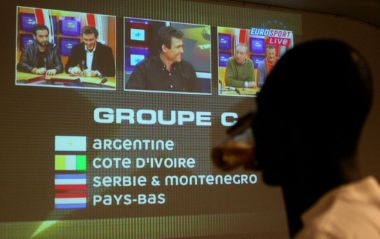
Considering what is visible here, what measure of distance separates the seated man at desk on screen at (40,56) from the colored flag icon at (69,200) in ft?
2.32

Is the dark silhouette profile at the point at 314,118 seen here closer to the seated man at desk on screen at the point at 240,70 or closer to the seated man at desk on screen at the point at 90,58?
the seated man at desk on screen at the point at 90,58

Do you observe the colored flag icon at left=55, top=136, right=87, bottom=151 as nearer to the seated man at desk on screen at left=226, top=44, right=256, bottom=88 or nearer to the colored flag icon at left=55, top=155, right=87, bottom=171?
the colored flag icon at left=55, top=155, right=87, bottom=171

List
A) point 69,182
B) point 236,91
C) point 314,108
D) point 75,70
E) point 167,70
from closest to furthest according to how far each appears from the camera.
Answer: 1. point 314,108
2. point 69,182
3. point 75,70
4. point 167,70
5. point 236,91

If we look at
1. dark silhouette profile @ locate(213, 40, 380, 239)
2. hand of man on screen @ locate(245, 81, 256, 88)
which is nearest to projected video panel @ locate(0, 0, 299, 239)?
hand of man on screen @ locate(245, 81, 256, 88)

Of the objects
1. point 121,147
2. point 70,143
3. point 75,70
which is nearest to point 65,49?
point 75,70

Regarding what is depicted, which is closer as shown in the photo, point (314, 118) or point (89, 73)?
point (314, 118)

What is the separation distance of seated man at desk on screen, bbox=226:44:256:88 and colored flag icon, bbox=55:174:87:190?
3.79 feet

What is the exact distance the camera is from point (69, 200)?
3039mm

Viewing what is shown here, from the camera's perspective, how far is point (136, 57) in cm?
332

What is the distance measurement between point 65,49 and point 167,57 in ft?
2.10

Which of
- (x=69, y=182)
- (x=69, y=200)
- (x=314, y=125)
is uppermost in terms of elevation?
(x=314, y=125)

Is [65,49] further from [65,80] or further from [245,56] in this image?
[245,56]

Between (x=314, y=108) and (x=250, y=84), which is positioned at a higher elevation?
(x=250, y=84)

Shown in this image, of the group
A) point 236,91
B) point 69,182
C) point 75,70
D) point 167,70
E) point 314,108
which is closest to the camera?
point 314,108
